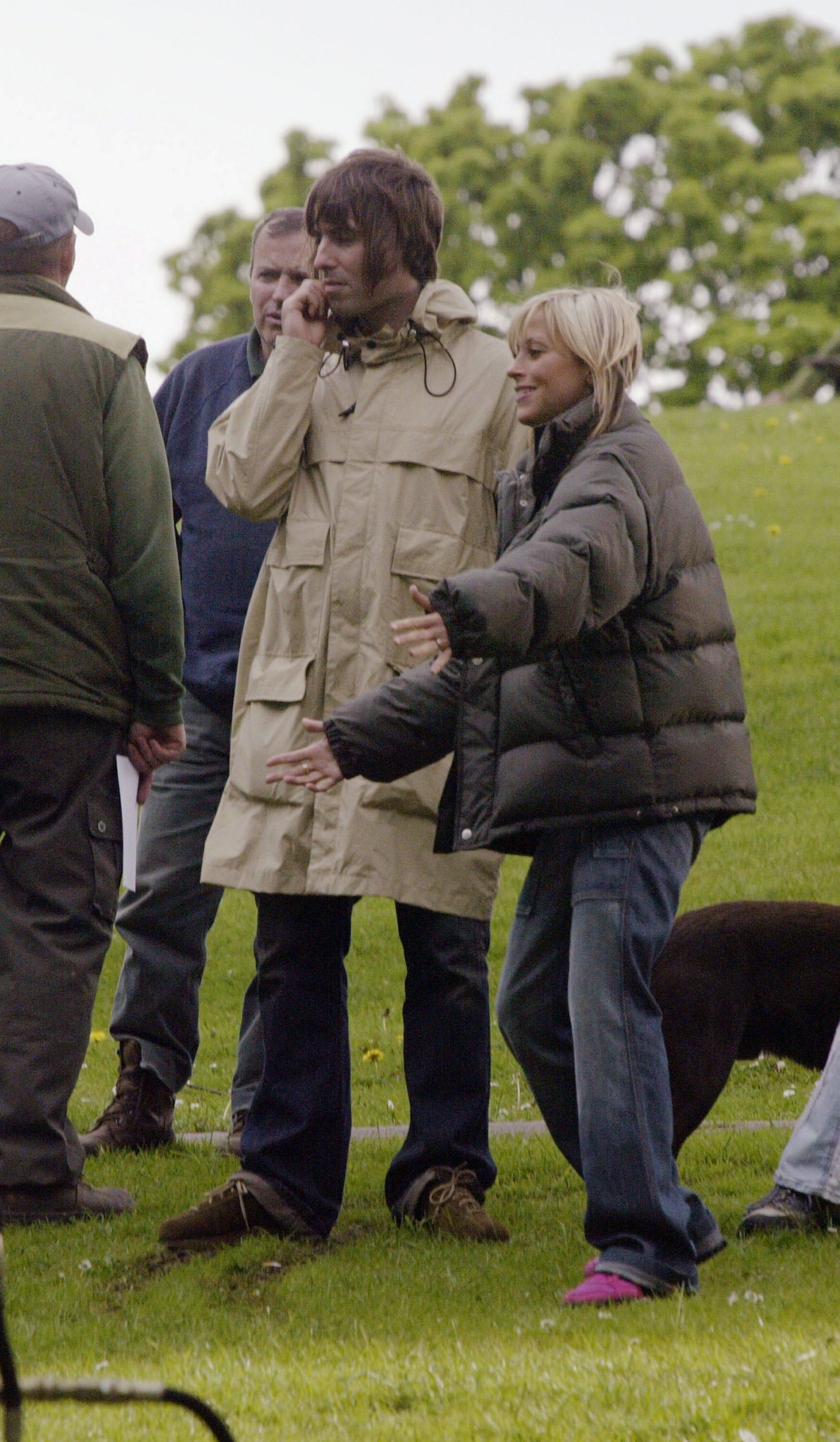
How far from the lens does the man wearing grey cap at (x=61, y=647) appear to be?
468 cm

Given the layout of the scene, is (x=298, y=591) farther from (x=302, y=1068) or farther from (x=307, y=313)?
(x=302, y=1068)

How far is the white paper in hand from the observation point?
486 cm

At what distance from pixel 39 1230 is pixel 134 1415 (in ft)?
4.87

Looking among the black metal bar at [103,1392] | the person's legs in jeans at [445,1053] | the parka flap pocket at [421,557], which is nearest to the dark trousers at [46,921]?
the person's legs in jeans at [445,1053]

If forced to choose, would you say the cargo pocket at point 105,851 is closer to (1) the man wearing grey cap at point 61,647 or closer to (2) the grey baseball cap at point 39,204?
(1) the man wearing grey cap at point 61,647

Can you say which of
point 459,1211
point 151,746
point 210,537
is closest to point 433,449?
point 151,746

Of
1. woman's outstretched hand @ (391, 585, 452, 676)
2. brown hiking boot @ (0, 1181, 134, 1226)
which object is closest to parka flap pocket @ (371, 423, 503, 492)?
woman's outstretched hand @ (391, 585, 452, 676)

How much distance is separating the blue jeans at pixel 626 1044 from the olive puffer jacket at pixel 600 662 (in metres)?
0.11

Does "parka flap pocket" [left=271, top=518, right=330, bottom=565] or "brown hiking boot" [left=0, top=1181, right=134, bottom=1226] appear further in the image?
"brown hiking boot" [left=0, top=1181, right=134, bottom=1226]

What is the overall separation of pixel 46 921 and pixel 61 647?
2.32ft

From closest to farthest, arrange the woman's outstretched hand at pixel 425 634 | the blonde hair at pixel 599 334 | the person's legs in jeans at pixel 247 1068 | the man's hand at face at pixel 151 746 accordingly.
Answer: the woman's outstretched hand at pixel 425 634, the blonde hair at pixel 599 334, the man's hand at face at pixel 151 746, the person's legs in jeans at pixel 247 1068

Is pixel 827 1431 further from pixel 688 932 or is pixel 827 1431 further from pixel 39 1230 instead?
pixel 39 1230

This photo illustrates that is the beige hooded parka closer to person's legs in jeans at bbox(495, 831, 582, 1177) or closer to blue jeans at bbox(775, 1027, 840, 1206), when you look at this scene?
person's legs in jeans at bbox(495, 831, 582, 1177)

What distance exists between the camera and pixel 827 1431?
2.97 m
